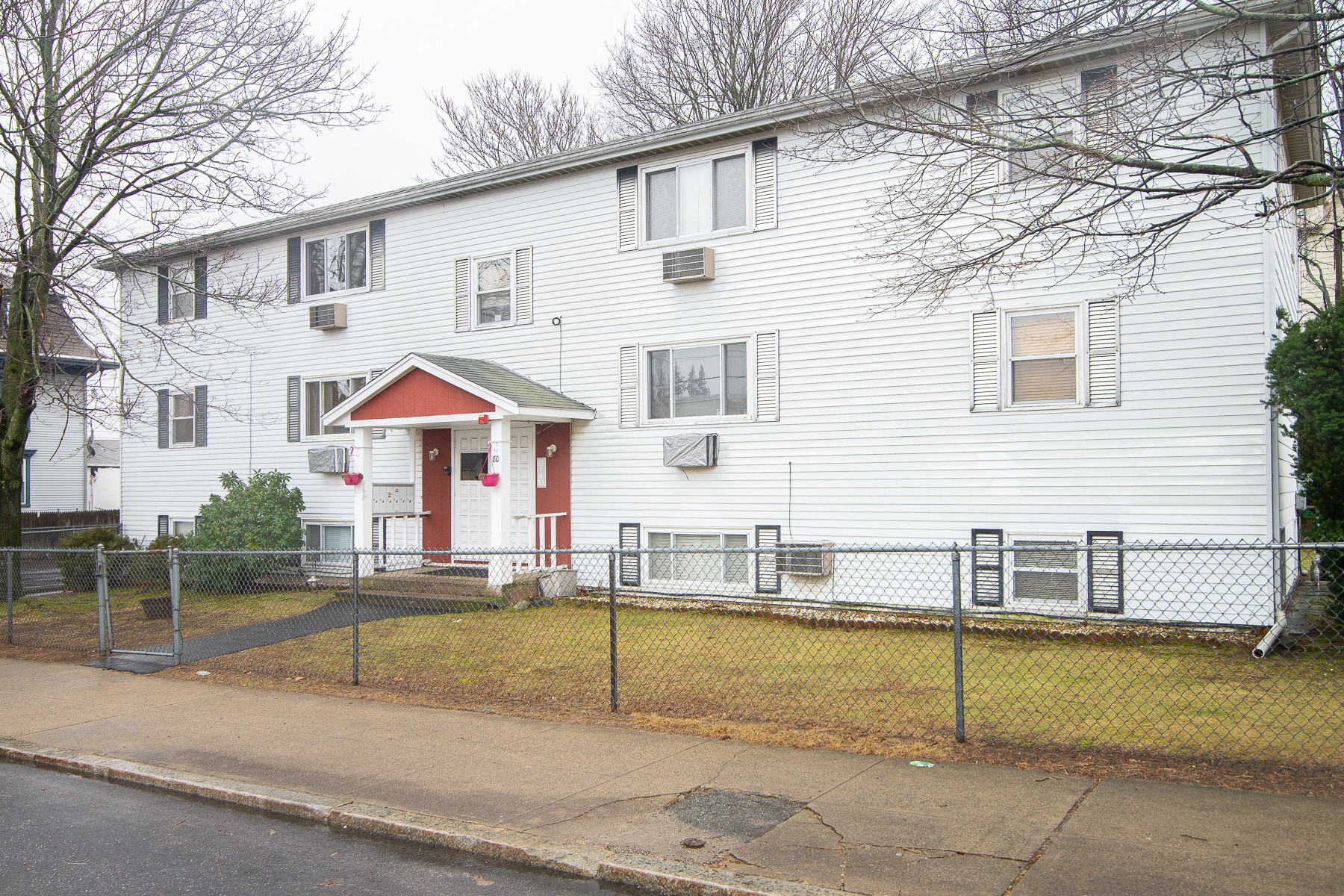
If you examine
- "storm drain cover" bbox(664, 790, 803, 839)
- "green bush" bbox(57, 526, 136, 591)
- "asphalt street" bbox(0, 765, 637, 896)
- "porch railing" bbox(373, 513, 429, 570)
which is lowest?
"asphalt street" bbox(0, 765, 637, 896)

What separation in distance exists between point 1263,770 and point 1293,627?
4.15 meters

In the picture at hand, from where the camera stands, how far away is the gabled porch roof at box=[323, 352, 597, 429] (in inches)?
563

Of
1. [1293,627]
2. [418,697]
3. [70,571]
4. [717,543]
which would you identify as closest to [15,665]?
[418,697]

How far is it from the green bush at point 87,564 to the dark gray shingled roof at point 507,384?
710 cm

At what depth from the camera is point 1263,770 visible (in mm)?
5684

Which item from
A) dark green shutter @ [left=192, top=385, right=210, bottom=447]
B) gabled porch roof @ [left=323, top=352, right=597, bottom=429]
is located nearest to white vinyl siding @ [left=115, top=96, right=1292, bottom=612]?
gabled porch roof @ [left=323, top=352, right=597, bottom=429]

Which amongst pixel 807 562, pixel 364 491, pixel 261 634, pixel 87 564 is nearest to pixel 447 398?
pixel 364 491

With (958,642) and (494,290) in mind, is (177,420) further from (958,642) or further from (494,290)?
(958,642)

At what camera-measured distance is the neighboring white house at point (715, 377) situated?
431 inches

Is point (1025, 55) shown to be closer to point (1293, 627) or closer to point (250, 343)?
point (1293, 627)

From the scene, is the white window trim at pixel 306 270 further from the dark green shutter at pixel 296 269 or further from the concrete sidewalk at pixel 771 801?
the concrete sidewalk at pixel 771 801

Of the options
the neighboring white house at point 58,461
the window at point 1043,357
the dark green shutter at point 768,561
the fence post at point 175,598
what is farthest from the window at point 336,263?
the neighboring white house at point 58,461

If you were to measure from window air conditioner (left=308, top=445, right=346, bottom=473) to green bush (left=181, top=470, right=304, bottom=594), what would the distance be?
67cm

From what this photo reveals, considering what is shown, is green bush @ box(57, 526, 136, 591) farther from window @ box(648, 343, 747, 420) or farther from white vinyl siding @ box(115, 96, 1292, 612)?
window @ box(648, 343, 747, 420)
